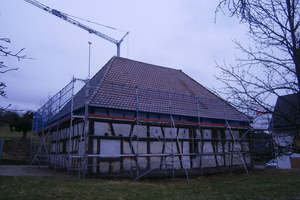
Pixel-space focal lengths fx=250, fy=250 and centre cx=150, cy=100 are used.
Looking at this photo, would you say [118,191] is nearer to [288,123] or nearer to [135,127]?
[135,127]

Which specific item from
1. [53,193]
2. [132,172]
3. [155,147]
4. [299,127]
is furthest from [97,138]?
[299,127]

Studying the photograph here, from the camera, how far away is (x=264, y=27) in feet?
16.8

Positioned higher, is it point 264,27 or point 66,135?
point 264,27

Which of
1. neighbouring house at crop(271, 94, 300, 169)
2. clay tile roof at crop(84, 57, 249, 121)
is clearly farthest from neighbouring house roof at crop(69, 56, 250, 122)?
neighbouring house at crop(271, 94, 300, 169)

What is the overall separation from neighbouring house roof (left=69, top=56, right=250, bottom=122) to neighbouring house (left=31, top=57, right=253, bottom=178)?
0.16 feet

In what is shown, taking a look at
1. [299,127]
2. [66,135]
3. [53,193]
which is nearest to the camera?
[299,127]

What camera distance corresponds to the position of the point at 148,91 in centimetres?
1327

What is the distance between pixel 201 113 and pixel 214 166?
10.00 ft

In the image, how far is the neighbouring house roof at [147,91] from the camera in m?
11.8

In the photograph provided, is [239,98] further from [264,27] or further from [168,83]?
[168,83]

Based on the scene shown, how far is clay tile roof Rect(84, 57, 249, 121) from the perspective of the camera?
11797 millimetres

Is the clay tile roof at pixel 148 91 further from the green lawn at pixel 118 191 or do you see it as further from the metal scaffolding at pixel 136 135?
the green lawn at pixel 118 191

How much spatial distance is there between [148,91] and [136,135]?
8.74ft

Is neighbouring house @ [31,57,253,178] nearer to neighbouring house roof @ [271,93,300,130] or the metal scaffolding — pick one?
the metal scaffolding
